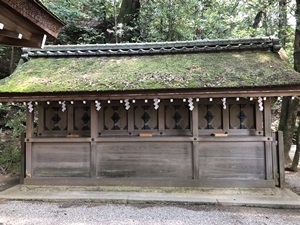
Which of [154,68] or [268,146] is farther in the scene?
[154,68]

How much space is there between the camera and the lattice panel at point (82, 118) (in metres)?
6.26

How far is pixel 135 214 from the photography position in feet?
14.7

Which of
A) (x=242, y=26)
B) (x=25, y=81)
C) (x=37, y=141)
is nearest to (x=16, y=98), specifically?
(x=25, y=81)

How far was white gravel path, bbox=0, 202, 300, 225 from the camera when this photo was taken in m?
4.18

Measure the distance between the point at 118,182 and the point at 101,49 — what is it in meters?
3.66

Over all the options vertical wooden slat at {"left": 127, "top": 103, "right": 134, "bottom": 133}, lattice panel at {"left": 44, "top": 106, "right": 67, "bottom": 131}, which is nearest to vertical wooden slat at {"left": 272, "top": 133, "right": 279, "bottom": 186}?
vertical wooden slat at {"left": 127, "top": 103, "right": 134, "bottom": 133}

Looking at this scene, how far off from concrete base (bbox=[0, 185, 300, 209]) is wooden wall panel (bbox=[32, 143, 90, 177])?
0.35 metres

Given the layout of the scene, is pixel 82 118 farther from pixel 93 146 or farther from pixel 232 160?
→ pixel 232 160

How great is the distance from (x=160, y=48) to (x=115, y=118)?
2278mm

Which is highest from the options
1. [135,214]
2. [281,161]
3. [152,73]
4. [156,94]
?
[152,73]

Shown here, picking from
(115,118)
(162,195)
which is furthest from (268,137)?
(115,118)

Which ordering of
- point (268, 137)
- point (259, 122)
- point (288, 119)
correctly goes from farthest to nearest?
point (288, 119) < point (259, 122) < point (268, 137)

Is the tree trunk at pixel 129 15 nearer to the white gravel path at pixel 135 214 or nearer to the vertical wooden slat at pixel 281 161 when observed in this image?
the vertical wooden slat at pixel 281 161

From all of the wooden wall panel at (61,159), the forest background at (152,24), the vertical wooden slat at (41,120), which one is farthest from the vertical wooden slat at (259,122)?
the forest background at (152,24)
